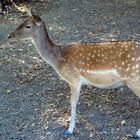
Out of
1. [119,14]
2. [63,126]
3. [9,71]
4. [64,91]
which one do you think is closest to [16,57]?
[9,71]

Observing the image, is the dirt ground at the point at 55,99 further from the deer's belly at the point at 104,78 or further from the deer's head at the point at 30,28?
the deer's head at the point at 30,28

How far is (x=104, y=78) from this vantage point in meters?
5.17

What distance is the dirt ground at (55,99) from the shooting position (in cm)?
549

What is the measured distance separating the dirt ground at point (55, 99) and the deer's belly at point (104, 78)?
0.59m

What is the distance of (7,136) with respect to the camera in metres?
5.46

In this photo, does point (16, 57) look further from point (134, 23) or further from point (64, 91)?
point (134, 23)

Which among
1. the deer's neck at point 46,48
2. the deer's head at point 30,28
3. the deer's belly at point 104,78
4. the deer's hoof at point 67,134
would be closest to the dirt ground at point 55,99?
the deer's hoof at point 67,134

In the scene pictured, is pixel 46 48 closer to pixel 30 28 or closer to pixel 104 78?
pixel 30 28

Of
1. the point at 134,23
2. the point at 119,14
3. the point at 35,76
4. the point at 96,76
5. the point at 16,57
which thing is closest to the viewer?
the point at 96,76

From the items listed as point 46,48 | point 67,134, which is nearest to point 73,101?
point 67,134

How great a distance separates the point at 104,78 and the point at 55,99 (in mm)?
1304

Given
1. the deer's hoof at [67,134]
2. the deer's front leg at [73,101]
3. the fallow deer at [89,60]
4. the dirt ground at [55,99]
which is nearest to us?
the fallow deer at [89,60]

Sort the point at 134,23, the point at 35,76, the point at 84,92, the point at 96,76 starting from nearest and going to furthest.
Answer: the point at 96,76 < the point at 84,92 < the point at 35,76 < the point at 134,23

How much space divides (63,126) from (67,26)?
4.47m
